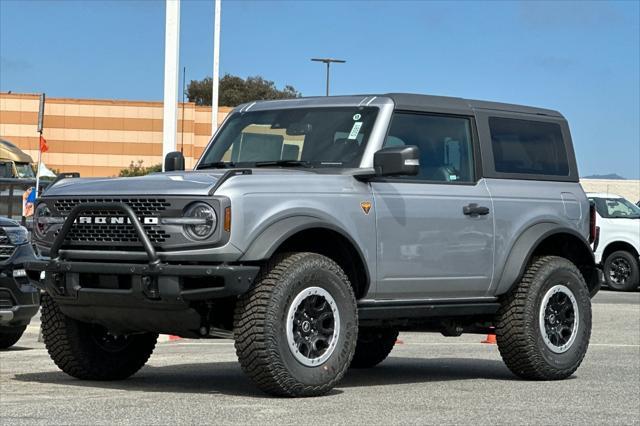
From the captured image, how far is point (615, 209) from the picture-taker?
27938 mm

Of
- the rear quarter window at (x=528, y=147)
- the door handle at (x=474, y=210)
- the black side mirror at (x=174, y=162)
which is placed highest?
the rear quarter window at (x=528, y=147)

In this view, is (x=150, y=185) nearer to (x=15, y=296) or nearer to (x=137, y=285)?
(x=137, y=285)

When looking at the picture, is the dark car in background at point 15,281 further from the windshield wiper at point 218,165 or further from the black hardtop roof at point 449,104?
the black hardtop roof at point 449,104

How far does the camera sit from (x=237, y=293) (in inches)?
344

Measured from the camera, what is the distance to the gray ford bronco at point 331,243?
8852 millimetres

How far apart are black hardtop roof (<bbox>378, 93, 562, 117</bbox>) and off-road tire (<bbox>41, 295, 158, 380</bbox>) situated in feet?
9.03

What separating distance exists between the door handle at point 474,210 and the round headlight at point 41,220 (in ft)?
9.86

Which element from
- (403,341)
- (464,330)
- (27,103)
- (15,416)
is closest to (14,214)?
(403,341)

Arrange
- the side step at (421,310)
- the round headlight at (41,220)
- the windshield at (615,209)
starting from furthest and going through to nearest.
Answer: the windshield at (615,209), the side step at (421,310), the round headlight at (41,220)

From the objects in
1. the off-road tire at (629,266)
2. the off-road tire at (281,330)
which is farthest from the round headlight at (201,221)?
the off-road tire at (629,266)

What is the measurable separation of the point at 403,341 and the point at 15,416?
26.2ft

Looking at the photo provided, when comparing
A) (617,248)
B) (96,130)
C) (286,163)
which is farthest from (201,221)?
(96,130)

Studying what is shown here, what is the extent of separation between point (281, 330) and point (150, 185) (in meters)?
1.27

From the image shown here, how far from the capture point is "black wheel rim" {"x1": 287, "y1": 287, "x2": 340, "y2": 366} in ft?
29.6
